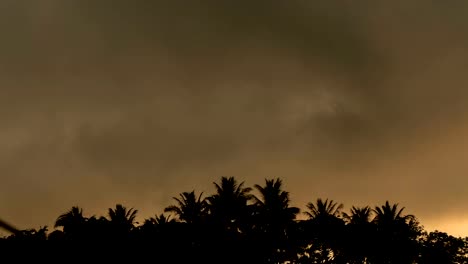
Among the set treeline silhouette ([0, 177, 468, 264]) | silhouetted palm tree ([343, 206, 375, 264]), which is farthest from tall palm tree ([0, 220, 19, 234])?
silhouetted palm tree ([343, 206, 375, 264])

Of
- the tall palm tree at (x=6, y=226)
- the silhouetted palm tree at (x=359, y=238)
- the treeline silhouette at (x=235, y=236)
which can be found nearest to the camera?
the tall palm tree at (x=6, y=226)

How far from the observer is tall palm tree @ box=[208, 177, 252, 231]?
4162 centimetres

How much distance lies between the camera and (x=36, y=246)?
36.4 metres

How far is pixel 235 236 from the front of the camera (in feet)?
134

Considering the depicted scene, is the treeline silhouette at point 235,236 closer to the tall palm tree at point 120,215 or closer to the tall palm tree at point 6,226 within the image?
the tall palm tree at point 120,215

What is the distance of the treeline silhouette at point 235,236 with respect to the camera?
123 ft

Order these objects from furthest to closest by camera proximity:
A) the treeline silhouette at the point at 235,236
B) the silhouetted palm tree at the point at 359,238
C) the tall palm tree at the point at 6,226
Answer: the silhouetted palm tree at the point at 359,238 → the treeline silhouette at the point at 235,236 → the tall palm tree at the point at 6,226

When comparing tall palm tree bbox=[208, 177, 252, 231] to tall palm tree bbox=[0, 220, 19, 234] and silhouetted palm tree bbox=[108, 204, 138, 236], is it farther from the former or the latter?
tall palm tree bbox=[0, 220, 19, 234]

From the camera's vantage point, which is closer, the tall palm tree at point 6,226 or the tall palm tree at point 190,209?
the tall palm tree at point 6,226

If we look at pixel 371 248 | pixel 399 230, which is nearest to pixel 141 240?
pixel 371 248

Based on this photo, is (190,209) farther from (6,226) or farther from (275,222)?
(6,226)

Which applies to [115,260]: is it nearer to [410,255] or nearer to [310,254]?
[310,254]

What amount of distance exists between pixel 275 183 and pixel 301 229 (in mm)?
4659

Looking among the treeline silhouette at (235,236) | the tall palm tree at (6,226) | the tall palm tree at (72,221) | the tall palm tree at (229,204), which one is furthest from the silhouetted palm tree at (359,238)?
the tall palm tree at (6,226)
